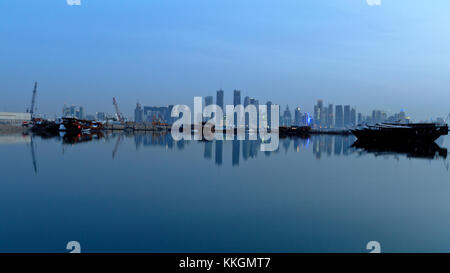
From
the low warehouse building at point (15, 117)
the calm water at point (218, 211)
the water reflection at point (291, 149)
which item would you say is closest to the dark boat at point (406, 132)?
the water reflection at point (291, 149)

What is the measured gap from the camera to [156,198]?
13.5 m

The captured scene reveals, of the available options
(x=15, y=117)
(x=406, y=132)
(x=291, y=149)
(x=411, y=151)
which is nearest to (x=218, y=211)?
(x=291, y=149)

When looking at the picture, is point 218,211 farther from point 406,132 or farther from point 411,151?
point 406,132

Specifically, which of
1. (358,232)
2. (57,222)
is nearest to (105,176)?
(57,222)

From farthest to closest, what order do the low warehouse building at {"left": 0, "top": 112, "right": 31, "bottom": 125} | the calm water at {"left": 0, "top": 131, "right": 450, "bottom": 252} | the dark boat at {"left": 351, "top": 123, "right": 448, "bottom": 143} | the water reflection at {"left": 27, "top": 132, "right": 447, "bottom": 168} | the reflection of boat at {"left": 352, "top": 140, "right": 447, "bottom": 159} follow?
the low warehouse building at {"left": 0, "top": 112, "right": 31, "bottom": 125} → the dark boat at {"left": 351, "top": 123, "right": 448, "bottom": 143} → the reflection of boat at {"left": 352, "top": 140, "right": 447, "bottom": 159} → the water reflection at {"left": 27, "top": 132, "right": 447, "bottom": 168} → the calm water at {"left": 0, "top": 131, "right": 450, "bottom": 252}

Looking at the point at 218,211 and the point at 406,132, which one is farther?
the point at 406,132

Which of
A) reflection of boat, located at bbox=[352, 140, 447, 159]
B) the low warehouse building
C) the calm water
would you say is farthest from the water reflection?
the low warehouse building

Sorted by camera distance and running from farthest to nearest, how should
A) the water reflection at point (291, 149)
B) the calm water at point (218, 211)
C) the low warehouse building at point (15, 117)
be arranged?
the low warehouse building at point (15, 117) < the water reflection at point (291, 149) < the calm water at point (218, 211)

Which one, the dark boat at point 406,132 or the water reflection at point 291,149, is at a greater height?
the dark boat at point 406,132

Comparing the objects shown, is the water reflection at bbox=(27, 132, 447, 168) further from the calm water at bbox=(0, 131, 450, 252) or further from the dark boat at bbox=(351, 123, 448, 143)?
the calm water at bbox=(0, 131, 450, 252)

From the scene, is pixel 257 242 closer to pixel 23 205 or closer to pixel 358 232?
pixel 358 232

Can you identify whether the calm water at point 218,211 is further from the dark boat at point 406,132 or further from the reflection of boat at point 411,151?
the dark boat at point 406,132

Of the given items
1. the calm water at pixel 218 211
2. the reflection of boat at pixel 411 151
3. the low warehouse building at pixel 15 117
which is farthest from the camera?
the low warehouse building at pixel 15 117

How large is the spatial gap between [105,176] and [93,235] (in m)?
10.9
